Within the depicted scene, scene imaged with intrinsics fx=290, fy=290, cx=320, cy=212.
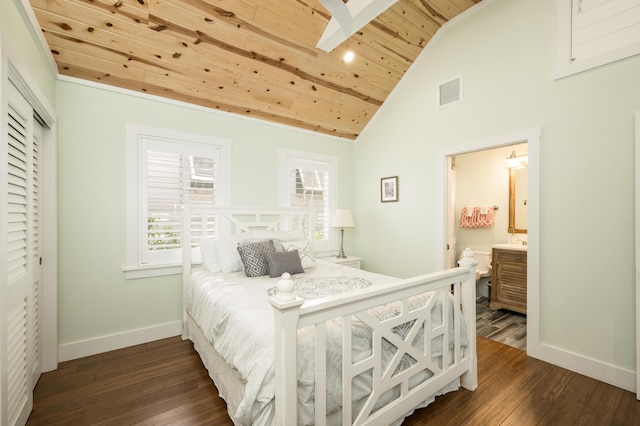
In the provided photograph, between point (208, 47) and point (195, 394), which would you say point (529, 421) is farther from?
point (208, 47)

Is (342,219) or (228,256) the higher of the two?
(342,219)

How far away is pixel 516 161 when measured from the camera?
3.97m

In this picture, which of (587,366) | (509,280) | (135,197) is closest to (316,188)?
(135,197)

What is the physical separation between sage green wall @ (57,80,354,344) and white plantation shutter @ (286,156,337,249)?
4.21 feet

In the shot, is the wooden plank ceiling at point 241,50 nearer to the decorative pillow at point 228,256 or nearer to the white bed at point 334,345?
the decorative pillow at point 228,256

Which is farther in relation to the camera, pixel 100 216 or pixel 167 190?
pixel 167 190

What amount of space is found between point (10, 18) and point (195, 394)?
2.52 metres

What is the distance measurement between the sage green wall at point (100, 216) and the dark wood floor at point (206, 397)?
0.40 m

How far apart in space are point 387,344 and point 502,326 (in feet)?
7.73

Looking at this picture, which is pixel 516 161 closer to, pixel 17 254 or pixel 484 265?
pixel 484 265

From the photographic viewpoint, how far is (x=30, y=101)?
1.89 m

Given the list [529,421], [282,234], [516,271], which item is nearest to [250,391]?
[529,421]

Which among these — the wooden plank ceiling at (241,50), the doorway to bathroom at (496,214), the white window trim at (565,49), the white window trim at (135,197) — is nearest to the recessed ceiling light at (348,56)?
the wooden plank ceiling at (241,50)

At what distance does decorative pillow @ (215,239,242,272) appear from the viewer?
2.75m
